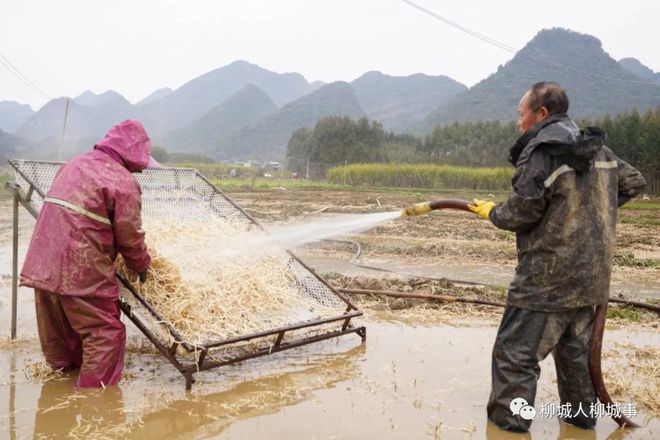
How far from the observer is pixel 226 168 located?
56781 millimetres

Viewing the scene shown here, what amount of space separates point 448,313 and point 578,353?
3168mm

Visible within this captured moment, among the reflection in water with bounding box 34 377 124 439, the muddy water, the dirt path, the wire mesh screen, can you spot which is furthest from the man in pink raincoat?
the dirt path

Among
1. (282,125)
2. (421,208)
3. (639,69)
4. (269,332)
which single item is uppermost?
(639,69)

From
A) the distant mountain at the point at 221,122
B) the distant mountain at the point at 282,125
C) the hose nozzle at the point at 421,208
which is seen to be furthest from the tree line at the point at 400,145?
the distant mountain at the point at 221,122

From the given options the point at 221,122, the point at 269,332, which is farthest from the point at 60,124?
the point at 269,332

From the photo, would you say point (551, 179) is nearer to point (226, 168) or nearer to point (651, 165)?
point (651, 165)

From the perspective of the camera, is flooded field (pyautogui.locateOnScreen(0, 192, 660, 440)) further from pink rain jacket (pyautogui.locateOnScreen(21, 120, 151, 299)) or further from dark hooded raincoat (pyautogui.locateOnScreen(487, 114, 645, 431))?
pink rain jacket (pyautogui.locateOnScreen(21, 120, 151, 299))

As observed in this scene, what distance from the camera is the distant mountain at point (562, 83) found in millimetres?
108875

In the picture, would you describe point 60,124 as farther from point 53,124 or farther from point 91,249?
point 91,249

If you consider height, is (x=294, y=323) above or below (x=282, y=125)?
below

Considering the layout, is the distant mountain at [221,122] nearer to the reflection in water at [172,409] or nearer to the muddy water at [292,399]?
the muddy water at [292,399]

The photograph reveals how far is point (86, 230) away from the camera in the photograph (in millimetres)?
4133

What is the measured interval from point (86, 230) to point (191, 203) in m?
2.36

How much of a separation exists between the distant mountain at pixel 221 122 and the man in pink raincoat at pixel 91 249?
16474 centimetres
